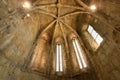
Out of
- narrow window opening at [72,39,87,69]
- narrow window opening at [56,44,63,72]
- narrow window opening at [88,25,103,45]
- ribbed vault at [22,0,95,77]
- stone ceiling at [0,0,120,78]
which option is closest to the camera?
stone ceiling at [0,0,120,78]

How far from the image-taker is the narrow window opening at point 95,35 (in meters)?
12.1

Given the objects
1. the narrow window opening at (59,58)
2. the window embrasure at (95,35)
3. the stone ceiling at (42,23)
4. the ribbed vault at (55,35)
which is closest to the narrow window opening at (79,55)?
the ribbed vault at (55,35)

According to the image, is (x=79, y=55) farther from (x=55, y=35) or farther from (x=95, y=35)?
(x=55, y=35)

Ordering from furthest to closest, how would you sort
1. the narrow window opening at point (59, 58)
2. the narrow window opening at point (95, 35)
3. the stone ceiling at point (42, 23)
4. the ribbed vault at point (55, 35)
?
the narrow window opening at point (59, 58) < the ribbed vault at point (55, 35) < the narrow window opening at point (95, 35) < the stone ceiling at point (42, 23)

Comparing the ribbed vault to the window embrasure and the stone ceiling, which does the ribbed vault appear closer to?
the stone ceiling

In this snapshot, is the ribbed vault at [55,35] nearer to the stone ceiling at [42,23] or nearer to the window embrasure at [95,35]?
the stone ceiling at [42,23]

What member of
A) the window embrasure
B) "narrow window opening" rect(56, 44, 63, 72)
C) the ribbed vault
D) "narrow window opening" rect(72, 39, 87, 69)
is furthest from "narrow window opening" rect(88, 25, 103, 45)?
"narrow window opening" rect(56, 44, 63, 72)

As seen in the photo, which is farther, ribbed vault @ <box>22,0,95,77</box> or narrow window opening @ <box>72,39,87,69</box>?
narrow window opening @ <box>72,39,87,69</box>

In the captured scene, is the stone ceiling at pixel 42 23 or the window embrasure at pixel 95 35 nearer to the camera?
the stone ceiling at pixel 42 23

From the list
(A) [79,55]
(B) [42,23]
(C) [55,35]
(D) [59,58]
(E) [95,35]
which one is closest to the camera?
(E) [95,35]

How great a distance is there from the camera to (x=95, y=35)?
1269 centimetres

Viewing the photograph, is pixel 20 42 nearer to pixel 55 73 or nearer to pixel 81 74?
pixel 55 73

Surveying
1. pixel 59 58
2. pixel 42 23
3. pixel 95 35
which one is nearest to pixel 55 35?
pixel 42 23

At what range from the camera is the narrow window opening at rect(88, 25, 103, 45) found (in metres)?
12.1
